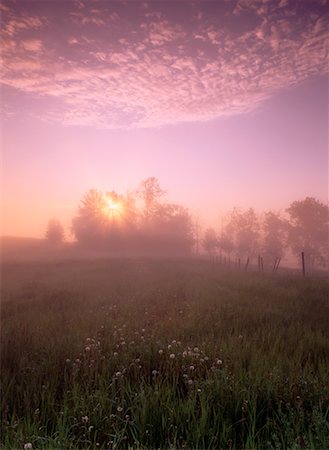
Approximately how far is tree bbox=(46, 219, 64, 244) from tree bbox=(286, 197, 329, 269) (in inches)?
2482

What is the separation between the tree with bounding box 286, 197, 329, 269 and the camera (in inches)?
2813

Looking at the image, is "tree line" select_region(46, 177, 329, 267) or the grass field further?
"tree line" select_region(46, 177, 329, 267)

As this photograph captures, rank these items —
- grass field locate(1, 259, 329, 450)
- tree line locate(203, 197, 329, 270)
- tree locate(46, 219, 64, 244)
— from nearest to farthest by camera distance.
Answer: grass field locate(1, 259, 329, 450), tree line locate(203, 197, 329, 270), tree locate(46, 219, 64, 244)

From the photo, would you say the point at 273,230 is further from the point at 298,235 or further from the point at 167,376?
the point at 167,376

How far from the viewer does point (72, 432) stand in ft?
11.0

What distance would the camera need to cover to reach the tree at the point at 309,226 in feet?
234

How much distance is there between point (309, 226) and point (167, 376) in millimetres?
76846

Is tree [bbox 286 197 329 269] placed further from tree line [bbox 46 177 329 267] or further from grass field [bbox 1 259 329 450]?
grass field [bbox 1 259 329 450]

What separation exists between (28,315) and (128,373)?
6808 millimetres

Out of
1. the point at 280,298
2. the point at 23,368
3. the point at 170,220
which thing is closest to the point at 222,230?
the point at 170,220

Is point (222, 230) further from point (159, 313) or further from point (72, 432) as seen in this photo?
point (72, 432)

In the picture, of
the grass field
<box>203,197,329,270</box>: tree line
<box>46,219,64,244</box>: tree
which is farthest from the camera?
<box>46,219,64,244</box>: tree

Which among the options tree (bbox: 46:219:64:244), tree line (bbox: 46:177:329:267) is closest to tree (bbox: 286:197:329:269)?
Result: tree line (bbox: 46:177:329:267)

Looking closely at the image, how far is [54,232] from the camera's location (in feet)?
282
